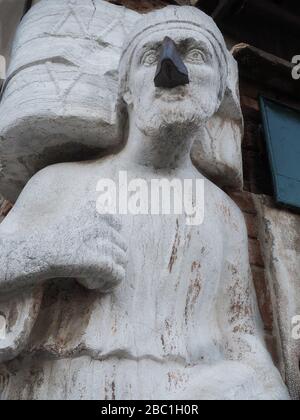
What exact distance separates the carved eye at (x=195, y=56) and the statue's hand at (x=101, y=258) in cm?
55

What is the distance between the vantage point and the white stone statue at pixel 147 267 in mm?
1590

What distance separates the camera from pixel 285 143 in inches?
104

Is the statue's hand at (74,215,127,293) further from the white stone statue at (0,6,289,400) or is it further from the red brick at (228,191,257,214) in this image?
the red brick at (228,191,257,214)

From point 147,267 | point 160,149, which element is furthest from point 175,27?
point 147,267

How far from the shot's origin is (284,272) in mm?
2211

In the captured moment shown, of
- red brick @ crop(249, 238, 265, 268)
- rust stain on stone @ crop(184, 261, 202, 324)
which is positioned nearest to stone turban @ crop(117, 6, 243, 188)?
red brick @ crop(249, 238, 265, 268)

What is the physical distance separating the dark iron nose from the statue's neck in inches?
5.5

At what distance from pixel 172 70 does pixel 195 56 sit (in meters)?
0.18

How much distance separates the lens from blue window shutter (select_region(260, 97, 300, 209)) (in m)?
2.45

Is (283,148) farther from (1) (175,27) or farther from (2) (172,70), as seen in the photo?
(2) (172,70)

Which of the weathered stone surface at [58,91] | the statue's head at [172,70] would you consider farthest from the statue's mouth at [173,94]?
the weathered stone surface at [58,91]

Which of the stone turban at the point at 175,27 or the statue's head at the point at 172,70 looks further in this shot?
the stone turban at the point at 175,27

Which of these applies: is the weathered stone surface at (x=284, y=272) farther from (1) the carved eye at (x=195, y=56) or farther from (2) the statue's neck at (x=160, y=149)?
(1) the carved eye at (x=195, y=56)

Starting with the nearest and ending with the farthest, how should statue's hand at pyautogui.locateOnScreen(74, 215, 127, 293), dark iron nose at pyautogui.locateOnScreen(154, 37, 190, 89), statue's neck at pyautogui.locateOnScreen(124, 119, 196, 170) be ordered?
statue's hand at pyautogui.locateOnScreen(74, 215, 127, 293) < dark iron nose at pyautogui.locateOnScreen(154, 37, 190, 89) < statue's neck at pyautogui.locateOnScreen(124, 119, 196, 170)
